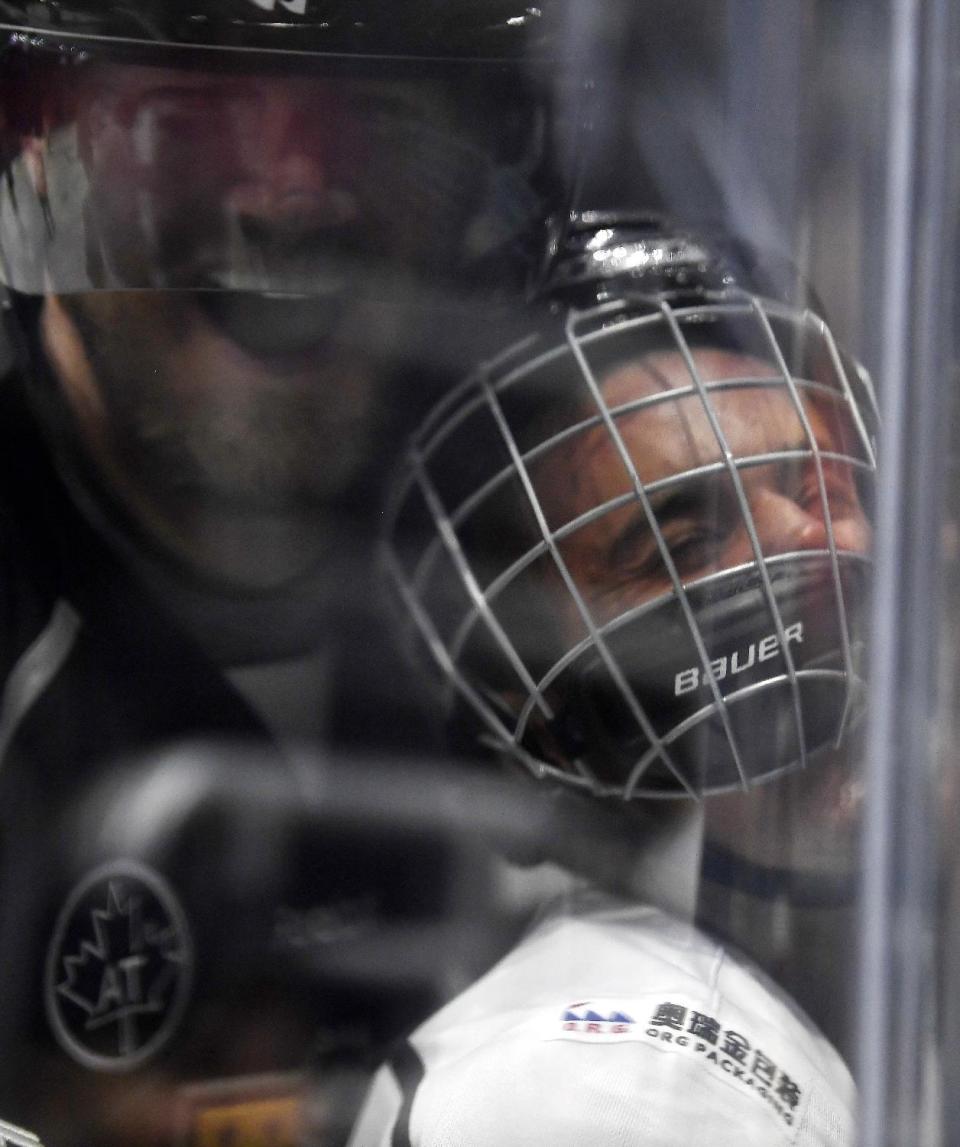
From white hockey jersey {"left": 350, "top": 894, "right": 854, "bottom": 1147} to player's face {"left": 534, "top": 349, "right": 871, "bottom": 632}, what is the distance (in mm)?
198

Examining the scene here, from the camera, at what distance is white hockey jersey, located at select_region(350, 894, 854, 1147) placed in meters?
0.71

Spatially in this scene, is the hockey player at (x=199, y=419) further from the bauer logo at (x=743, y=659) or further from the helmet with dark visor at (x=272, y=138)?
the bauer logo at (x=743, y=659)

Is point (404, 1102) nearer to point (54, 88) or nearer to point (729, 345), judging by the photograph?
point (729, 345)

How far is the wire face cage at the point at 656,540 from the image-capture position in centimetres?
75

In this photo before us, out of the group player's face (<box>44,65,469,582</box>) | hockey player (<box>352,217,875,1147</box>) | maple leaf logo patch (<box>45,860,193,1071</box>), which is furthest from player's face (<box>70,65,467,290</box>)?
maple leaf logo patch (<box>45,860,193,1071</box>)

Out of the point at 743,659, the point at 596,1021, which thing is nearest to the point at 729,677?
the point at 743,659

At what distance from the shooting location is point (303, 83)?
0.79m

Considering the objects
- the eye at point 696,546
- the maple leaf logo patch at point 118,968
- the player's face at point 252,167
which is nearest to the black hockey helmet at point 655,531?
the eye at point 696,546

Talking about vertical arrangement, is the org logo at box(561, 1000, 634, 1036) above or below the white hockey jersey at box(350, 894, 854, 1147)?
above

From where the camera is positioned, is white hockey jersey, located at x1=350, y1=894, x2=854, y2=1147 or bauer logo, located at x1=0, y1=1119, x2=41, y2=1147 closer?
white hockey jersey, located at x1=350, y1=894, x2=854, y2=1147

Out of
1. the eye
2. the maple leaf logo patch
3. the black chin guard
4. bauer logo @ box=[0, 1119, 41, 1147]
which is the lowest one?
bauer logo @ box=[0, 1119, 41, 1147]

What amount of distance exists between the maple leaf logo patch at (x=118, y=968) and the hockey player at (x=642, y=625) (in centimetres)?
14

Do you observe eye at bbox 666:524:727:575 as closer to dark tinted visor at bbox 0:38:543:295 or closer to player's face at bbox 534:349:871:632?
player's face at bbox 534:349:871:632

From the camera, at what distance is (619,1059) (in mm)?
715
